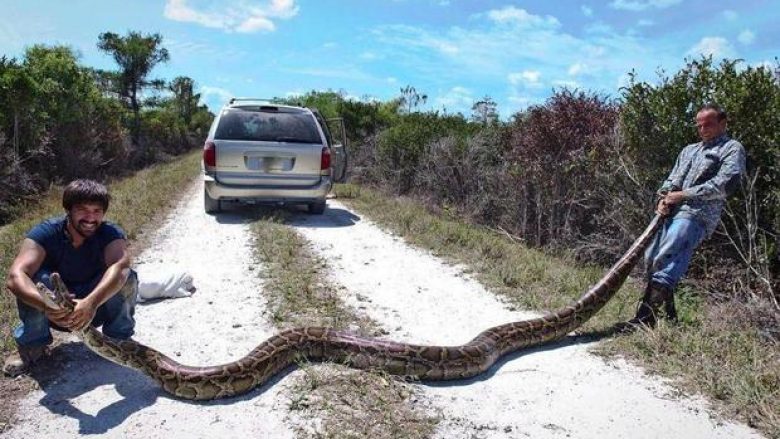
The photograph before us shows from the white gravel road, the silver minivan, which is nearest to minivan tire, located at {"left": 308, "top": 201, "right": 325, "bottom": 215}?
the silver minivan

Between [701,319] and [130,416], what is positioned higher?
[701,319]

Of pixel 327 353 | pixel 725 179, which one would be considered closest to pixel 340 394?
pixel 327 353

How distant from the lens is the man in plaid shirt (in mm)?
5801

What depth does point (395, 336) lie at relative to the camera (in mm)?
6020

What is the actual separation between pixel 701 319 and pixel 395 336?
3162 millimetres

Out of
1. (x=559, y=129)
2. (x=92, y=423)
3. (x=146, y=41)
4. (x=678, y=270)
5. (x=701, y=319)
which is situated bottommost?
(x=92, y=423)

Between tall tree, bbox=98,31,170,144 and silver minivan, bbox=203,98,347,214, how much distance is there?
27858 mm

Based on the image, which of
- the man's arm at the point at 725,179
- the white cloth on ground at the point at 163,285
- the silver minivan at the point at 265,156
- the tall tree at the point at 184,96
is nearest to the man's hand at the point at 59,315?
the white cloth on ground at the point at 163,285

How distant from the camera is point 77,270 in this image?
4.87 metres

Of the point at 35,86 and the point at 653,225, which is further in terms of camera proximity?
the point at 35,86

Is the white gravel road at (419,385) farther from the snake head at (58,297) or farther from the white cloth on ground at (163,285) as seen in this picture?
the snake head at (58,297)

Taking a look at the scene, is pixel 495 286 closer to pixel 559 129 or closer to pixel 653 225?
pixel 653 225

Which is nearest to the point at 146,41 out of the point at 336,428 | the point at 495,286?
the point at 495,286

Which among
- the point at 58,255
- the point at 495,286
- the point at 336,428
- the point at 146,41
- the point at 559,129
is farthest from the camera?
the point at 146,41
